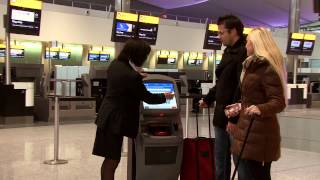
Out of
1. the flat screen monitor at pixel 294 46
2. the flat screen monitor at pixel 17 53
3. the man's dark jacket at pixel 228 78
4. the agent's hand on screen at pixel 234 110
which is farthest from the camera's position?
the flat screen monitor at pixel 17 53

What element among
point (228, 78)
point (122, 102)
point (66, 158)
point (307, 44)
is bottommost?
point (66, 158)

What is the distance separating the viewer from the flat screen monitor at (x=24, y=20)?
34.5ft

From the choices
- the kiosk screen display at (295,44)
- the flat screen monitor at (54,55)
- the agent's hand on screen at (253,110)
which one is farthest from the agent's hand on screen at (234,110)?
the flat screen monitor at (54,55)

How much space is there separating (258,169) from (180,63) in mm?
20638

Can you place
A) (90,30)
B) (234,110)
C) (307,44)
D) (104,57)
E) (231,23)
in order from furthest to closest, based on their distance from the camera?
(104,57), (90,30), (307,44), (231,23), (234,110)

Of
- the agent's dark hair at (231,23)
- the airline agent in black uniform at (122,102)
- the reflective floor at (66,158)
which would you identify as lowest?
the reflective floor at (66,158)

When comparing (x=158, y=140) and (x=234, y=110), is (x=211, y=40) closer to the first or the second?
(x=158, y=140)

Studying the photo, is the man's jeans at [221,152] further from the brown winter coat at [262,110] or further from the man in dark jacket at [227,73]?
the brown winter coat at [262,110]

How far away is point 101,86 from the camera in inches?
509

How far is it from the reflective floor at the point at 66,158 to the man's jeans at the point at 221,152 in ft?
5.44

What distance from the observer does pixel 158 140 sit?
3.95 meters

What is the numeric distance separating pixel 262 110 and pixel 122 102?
1.21 m

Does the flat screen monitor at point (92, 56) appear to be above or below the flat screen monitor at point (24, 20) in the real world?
below

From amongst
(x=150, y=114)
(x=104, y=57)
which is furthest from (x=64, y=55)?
(x=150, y=114)
